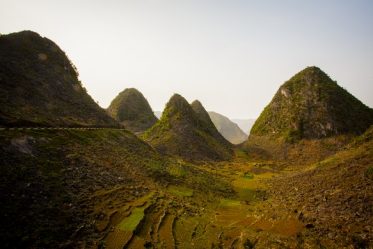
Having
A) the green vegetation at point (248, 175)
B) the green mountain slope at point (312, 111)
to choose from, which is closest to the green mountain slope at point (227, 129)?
the green mountain slope at point (312, 111)

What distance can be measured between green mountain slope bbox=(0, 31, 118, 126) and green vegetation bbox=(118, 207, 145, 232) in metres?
10.9

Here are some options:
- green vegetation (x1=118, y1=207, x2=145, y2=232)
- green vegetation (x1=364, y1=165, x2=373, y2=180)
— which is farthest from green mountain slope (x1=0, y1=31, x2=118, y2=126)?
green vegetation (x1=364, y1=165, x2=373, y2=180)

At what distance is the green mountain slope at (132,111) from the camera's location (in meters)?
80.1

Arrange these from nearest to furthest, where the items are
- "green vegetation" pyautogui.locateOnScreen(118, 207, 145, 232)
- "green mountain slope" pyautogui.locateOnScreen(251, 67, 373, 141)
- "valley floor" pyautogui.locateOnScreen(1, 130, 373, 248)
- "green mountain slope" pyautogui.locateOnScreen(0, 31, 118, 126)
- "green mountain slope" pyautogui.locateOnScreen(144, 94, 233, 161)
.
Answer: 1. "valley floor" pyautogui.locateOnScreen(1, 130, 373, 248)
2. "green vegetation" pyautogui.locateOnScreen(118, 207, 145, 232)
3. "green mountain slope" pyautogui.locateOnScreen(0, 31, 118, 126)
4. "green mountain slope" pyautogui.locateOnScreen(144, 94, 233, 161)
5. "green mountain slope" pyautogui.locateOnScreen(251, 67, 373, 141)

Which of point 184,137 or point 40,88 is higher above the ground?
point 40,88

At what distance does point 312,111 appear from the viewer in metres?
62.7

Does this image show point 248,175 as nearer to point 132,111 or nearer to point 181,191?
point 181,191

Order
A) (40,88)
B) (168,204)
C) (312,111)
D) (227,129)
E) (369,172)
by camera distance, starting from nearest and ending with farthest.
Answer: (369,172) < (168,204) < (40,88) < (312,111) < (227,129)

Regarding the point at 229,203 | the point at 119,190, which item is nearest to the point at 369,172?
the point at 229,203

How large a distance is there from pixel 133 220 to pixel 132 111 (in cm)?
6984

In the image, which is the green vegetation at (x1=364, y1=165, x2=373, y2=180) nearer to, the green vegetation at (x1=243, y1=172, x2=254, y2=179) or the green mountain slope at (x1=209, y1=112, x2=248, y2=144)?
the green vegetation at (x1=243, y1=172, x2=254, y2=179)

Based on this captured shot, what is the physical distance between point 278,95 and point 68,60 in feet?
175

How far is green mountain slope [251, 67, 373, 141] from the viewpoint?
58125 mm

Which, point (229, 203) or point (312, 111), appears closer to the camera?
point (229, 203)
